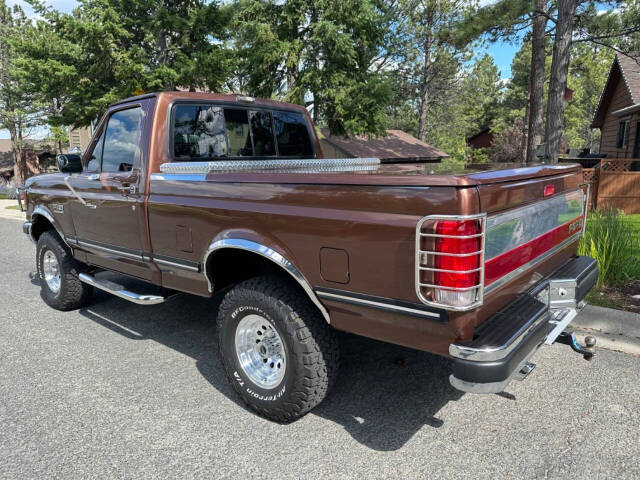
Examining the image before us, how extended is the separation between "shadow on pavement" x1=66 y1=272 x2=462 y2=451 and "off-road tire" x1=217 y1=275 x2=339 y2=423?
0.33 meters

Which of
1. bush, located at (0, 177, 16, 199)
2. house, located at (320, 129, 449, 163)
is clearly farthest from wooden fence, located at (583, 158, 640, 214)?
bush, located at (0, 177, 16, 199)

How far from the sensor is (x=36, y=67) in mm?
13125

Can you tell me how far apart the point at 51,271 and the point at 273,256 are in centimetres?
390

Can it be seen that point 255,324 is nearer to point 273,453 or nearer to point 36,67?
point 273,453

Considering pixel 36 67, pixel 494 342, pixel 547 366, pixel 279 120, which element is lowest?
pixel 547 366

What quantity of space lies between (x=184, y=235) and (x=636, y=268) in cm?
492

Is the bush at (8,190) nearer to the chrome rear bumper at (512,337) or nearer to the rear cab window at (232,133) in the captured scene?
the rear cab window at (232,133)

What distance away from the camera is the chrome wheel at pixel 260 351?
121 inches

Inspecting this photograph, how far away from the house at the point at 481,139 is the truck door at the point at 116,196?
50746mm

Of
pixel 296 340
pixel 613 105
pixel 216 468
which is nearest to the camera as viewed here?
pixel 216 468

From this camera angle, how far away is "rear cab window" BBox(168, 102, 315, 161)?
3.89 metres

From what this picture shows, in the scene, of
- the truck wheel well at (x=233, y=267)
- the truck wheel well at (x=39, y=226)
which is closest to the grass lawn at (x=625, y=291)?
the truck wheel well at (x=233, y=267)

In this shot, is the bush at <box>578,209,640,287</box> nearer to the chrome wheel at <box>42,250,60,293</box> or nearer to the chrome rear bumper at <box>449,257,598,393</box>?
the chrome rear bumper at <box>449,257,598,393</box>

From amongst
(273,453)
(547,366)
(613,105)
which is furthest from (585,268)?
(613,105)
